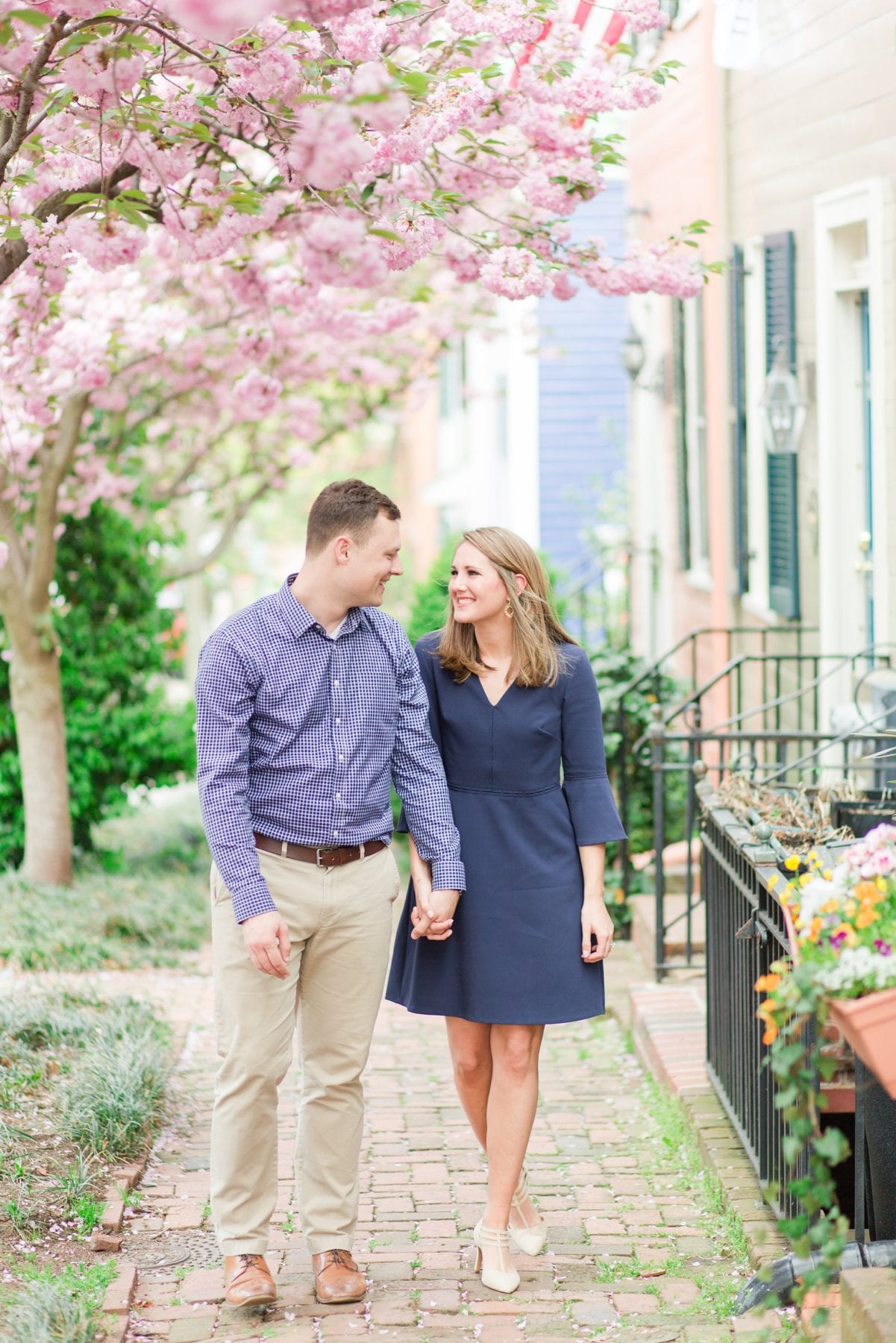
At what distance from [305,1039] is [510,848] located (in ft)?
2.25

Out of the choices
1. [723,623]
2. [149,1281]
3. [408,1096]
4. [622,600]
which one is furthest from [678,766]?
[622,600]

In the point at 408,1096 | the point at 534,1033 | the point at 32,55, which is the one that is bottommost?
the point at 408,1096

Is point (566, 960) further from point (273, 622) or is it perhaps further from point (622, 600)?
point (622, 600)

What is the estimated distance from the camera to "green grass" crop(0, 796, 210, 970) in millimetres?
7484

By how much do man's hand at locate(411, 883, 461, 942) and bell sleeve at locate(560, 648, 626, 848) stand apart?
0.37 m

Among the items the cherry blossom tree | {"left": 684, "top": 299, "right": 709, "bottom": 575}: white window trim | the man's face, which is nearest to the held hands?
the man's face

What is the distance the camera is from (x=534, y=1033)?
3.97m

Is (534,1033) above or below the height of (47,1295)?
above

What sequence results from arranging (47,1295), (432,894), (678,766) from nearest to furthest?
(47,1295) < (432,894) < (678,766)

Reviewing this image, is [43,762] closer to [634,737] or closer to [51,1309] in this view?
[634,737]

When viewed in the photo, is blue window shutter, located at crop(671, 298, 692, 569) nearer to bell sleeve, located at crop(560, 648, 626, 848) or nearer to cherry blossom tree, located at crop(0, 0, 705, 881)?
cherry blossom tree, located at crop(0, 0, 705, 881)

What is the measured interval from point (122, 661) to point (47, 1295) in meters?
6.62

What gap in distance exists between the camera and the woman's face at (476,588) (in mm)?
3943

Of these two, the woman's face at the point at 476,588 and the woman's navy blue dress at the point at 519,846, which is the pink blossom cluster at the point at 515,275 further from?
the woman's navy blue dress at the point at 519,846
